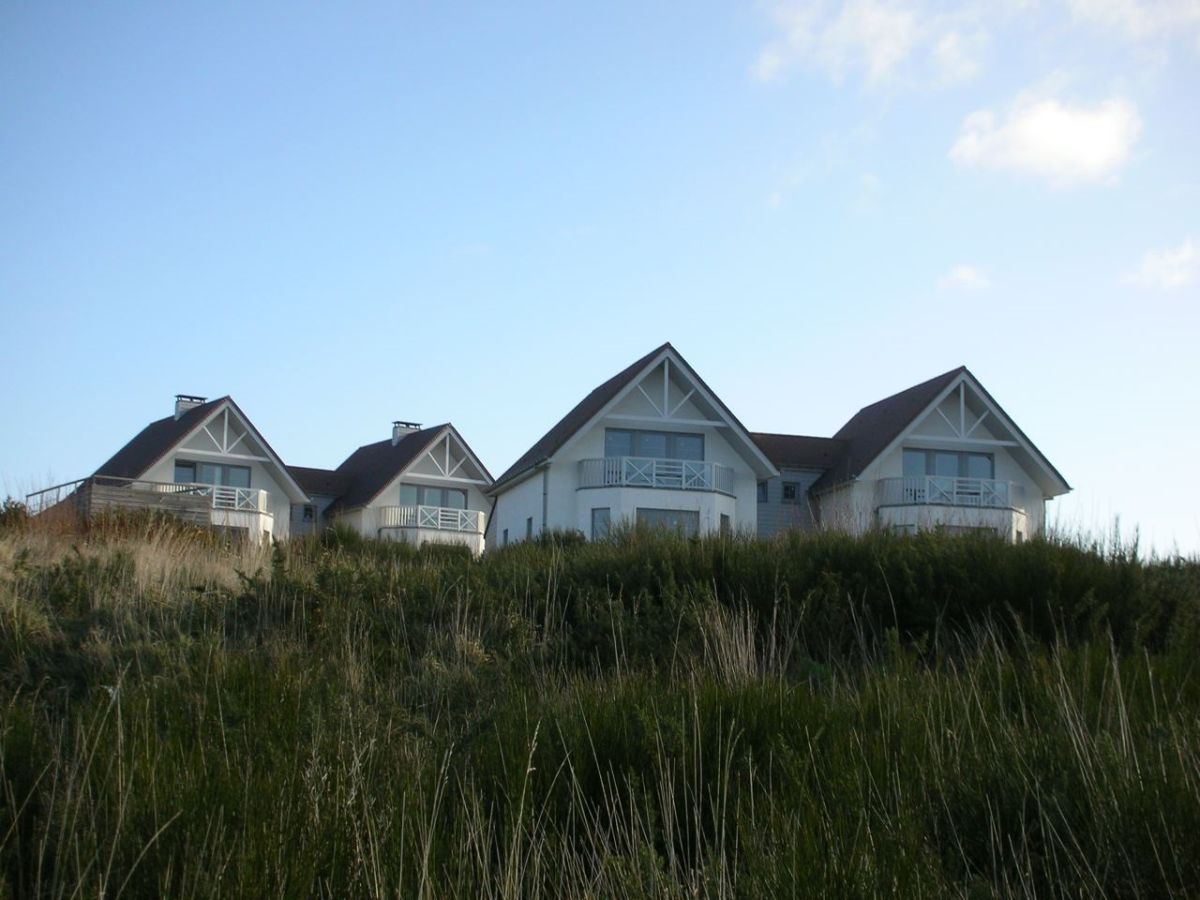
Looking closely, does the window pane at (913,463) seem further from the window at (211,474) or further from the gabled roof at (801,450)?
the window at (211,474)

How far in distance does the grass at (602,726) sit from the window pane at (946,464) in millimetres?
24116

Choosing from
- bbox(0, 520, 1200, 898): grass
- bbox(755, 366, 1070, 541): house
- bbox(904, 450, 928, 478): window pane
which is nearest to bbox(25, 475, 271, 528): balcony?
bbox(0, 520, 1200, 898): grass

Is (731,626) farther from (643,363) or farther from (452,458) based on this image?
(452,458)

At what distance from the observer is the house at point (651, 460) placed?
33.1 m

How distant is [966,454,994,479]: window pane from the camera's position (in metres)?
36.1

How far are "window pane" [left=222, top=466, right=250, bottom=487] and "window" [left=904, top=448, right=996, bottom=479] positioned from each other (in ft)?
71.0

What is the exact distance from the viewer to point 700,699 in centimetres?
672

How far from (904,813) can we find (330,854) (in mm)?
1933

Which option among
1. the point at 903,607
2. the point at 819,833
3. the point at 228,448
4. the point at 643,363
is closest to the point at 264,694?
the point at 819,833

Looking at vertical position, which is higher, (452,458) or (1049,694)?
(452,458)

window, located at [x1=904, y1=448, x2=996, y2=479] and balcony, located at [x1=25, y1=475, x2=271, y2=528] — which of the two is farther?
window, located at [x1=904, y1=448, x2=996, y2=479]

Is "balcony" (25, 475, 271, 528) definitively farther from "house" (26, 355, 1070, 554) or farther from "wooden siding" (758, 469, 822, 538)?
"wooden siding" (758, 469, 822, 538)

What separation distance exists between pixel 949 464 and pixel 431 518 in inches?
721

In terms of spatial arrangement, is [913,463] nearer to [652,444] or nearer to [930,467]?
[930,467]
